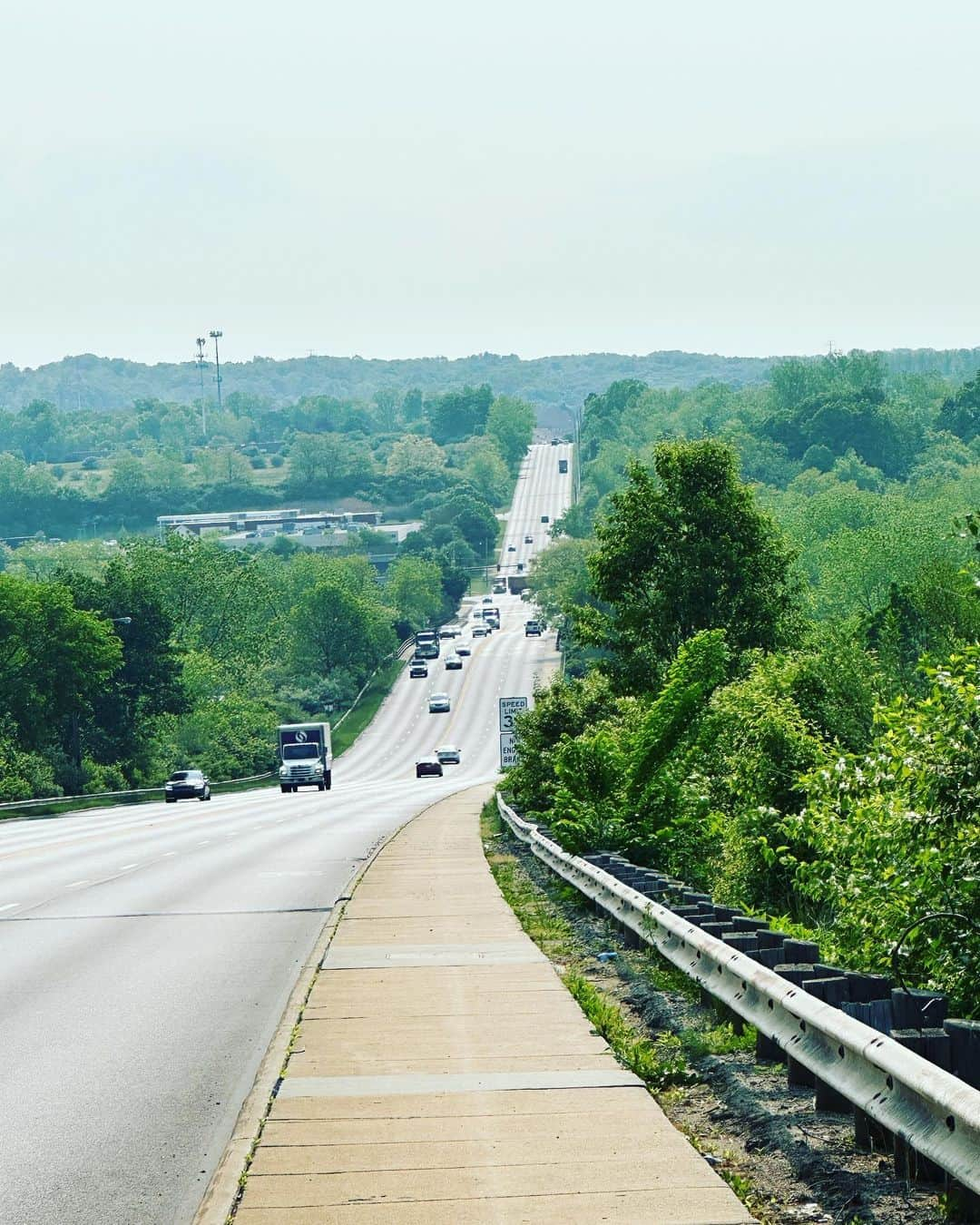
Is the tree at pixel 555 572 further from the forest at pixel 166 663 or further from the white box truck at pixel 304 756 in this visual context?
the white box truck at pixel 304 756

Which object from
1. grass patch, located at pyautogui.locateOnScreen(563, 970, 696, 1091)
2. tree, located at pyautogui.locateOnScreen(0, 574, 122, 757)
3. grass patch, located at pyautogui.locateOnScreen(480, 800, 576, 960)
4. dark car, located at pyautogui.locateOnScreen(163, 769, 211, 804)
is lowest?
dark car, located at pyautogui.locateOnScreen(163, 769, 211, 804)

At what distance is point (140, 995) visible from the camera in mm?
14039

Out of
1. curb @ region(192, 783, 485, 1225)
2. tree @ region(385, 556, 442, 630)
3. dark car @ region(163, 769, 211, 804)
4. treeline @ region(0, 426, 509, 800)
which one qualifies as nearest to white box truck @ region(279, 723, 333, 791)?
dark car @ region(163, 769, 211, 804)

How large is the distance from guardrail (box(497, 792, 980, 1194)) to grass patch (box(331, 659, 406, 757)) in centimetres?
10739

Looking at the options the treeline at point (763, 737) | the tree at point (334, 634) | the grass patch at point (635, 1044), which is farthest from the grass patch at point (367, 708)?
the grass patch at point (635, 1044)

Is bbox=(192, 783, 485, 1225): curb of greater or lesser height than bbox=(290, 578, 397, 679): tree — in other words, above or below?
above

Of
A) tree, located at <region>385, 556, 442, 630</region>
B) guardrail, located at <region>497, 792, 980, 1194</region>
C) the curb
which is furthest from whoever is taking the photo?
tree, located at <region>385, 556, 442, 630</region>

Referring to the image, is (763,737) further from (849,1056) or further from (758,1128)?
(849,1056)

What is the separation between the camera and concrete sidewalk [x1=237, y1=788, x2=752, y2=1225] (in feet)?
22.6

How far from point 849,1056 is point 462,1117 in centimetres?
227

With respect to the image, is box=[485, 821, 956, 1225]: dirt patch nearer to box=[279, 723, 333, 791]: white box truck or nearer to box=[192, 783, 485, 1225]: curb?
box=[192, 783, 485, 1225]: curb

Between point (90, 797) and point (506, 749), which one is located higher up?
point (506, 749)

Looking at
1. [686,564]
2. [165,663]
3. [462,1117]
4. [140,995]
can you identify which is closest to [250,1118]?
[462,1117]

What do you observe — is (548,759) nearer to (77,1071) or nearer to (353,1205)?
(77,1071)
